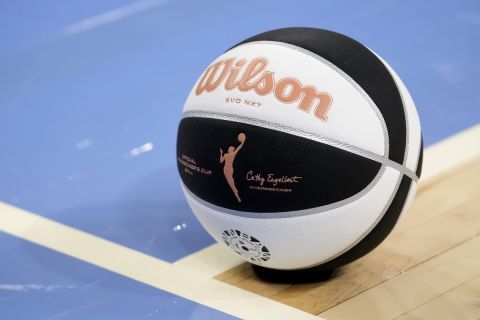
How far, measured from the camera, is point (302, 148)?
3.05 metres

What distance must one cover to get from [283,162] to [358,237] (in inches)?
14.7

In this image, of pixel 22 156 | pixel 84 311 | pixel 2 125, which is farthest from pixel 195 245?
pixel 2 125

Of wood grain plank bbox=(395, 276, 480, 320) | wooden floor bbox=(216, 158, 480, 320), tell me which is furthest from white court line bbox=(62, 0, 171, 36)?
wood grain plank bbox=(395, 276, 480, 320)

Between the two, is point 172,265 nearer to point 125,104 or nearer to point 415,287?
point 415,287

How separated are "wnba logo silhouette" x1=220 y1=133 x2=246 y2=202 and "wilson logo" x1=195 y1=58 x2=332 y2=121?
0.53 ft

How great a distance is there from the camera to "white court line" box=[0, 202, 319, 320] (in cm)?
333

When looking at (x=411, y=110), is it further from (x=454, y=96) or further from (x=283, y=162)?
(x=454, y=96)

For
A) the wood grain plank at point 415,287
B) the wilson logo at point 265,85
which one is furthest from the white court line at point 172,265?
the wilson logo at point 265,85

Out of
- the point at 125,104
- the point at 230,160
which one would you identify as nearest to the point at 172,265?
the point at 230,160

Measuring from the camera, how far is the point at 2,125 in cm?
491

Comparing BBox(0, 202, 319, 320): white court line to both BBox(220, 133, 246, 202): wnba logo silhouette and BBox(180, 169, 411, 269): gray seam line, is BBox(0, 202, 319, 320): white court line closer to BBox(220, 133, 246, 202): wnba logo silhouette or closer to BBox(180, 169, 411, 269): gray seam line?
BBox(180, 169, 411, 269): gray seam line

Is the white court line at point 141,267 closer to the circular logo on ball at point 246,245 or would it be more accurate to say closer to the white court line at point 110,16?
the circular logo on ball at point 246,245

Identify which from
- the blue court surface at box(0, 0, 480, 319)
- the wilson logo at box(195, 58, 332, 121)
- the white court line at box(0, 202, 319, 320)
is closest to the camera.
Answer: the wilson logo at box(195, 58, 332, 121)
